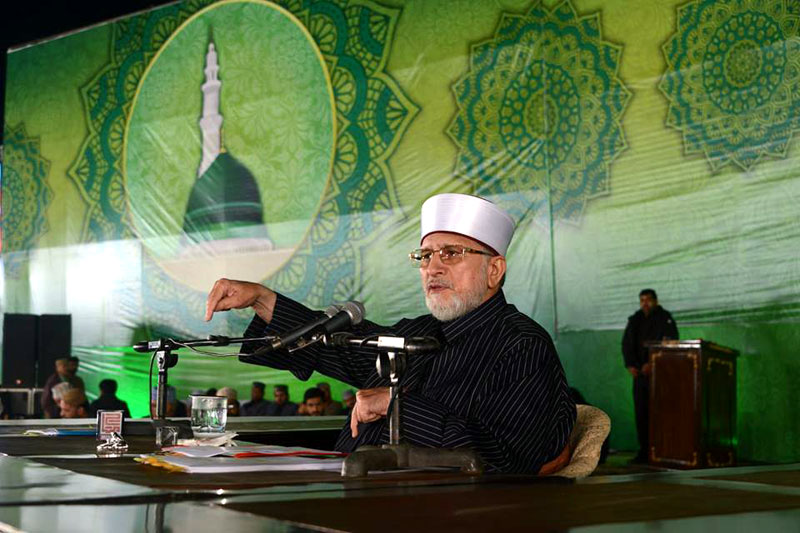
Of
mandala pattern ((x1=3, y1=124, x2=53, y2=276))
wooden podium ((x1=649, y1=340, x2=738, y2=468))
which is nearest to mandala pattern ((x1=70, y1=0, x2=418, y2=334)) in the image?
mandala pattern ((x1=3, y1=124, x2=53, y2=276))

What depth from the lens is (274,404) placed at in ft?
28.4

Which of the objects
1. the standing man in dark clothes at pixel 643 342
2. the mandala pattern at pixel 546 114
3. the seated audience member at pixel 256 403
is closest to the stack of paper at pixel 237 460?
the standing man in dark clothes at pixel 643 342

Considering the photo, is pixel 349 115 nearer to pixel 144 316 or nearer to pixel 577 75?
pixel 577 75

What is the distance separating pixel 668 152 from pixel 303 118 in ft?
11.2

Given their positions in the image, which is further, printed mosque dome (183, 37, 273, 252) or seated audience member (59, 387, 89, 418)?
printed mosque dome (183, 37, 273, 252)

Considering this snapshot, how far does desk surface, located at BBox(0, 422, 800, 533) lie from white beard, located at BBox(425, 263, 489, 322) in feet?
2.59

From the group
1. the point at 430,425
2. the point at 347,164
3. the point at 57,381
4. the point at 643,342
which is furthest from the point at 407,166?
the point at 430,425

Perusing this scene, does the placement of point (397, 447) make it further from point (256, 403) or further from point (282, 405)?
point (256, 403)

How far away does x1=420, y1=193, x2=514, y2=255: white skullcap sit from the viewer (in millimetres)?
2367

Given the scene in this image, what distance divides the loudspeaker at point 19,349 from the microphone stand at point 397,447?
29.0 ft

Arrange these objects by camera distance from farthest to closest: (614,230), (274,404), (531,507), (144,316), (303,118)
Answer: (144,316)
(303,118)
(274,404)
(614,230)
(531,507)

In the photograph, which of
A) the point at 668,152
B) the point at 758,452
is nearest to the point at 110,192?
the point at 668,152

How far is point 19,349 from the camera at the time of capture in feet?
32.5

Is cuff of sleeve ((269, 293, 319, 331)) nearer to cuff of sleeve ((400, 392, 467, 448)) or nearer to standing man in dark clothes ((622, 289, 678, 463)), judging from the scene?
cuff of sleeve ((400, 392, 467, 448))
